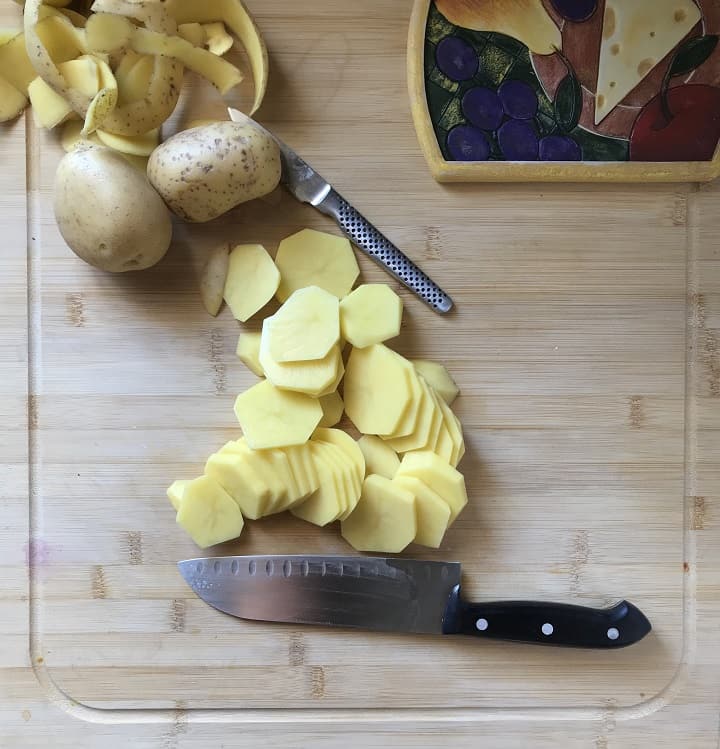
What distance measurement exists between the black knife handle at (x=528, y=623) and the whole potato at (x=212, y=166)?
34.6 inches

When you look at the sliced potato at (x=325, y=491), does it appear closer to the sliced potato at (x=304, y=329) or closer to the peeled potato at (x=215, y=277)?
the sliced potato at (x=304, y=329)

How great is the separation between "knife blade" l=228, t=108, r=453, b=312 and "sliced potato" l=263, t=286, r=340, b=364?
0.16 metres

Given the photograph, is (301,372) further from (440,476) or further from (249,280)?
(440,476)

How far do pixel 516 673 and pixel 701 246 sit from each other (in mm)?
959

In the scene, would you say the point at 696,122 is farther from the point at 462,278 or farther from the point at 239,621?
the point at 239,621

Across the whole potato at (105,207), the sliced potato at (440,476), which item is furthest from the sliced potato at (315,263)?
the sliced potato at (440,476)

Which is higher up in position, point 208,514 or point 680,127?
point 680,127

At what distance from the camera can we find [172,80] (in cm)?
129

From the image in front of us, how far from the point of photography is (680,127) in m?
1.37

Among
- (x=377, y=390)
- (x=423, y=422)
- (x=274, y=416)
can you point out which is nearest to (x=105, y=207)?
(x=274, y=416)

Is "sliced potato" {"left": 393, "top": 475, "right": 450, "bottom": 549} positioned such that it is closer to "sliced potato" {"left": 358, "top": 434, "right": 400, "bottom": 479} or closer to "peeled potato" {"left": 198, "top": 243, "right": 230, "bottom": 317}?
"sliced potato" {"left": 358, "top": 434, "right": 400, "bottom": 479}

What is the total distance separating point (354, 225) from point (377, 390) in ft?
1.09

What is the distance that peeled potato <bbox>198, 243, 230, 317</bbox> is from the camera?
135 cm

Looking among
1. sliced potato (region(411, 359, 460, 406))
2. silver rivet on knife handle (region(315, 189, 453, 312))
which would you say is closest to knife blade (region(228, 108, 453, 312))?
silver rivet on knife handle (region(315, 189, 453, 312))
